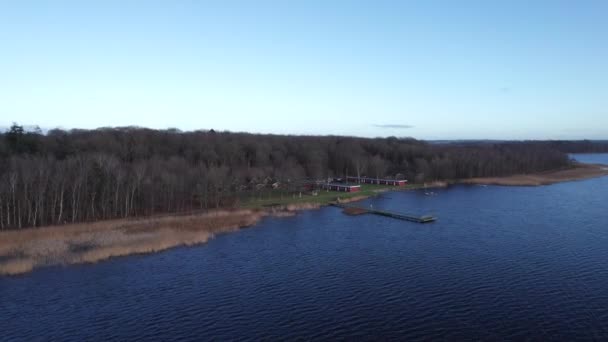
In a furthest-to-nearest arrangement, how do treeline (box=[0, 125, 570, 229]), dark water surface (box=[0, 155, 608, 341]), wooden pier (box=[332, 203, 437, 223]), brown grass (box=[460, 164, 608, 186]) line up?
brown grass (box=[460, 164, 608, 186])
wooden pier (box=[332, 203, 437, 223])
treeline (box=[0, 125, 570, 229])
dark water surface (box=[0, 155, 608, 341])

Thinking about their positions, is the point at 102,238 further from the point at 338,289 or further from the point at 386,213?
the point at 386,213

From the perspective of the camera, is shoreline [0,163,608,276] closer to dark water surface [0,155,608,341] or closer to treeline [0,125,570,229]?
dark water surface [0,155,608,341]

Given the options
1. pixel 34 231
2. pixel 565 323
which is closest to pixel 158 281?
pixel 34 231

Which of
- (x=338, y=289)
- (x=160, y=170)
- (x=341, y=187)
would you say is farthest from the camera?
(x=341, y=187)

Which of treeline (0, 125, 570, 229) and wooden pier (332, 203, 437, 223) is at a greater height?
treeline (0, 125, 570, 229)

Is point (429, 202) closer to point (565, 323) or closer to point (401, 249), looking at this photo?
point (401, 249)

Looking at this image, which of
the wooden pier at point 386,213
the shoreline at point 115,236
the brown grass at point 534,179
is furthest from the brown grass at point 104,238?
the brown grass at point 534,179

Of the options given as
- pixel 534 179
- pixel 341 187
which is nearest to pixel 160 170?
pixel 341 187

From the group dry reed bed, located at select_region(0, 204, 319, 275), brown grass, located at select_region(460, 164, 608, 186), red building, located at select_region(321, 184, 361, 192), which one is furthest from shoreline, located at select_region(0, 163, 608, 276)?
brown grass, located at select_region(460, 164, 608, 186)
